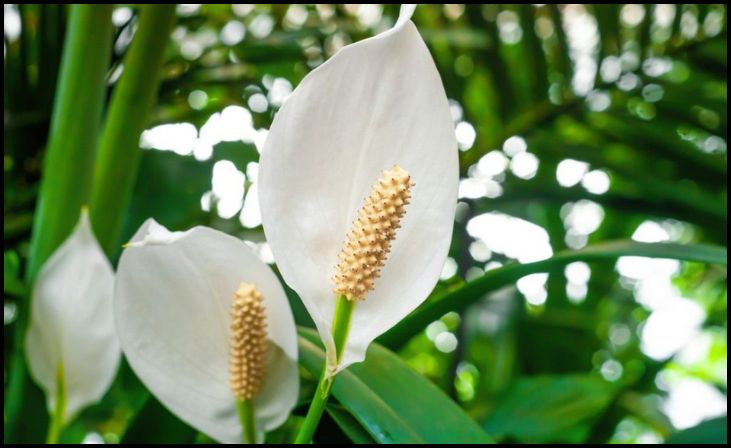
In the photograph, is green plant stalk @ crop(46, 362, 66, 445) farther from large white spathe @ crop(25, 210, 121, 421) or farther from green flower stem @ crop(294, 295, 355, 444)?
green flower stem @ crop(294, 295, 355, 444)

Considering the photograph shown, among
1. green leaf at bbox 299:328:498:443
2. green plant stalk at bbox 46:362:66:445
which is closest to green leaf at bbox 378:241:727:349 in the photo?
green leaf at bbox 299:328:498:443

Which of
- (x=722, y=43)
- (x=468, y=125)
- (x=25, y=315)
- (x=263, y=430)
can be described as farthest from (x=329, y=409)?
(x=722, y=43)

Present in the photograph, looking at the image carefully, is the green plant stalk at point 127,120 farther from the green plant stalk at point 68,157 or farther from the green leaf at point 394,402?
the green leaf at point 394,402

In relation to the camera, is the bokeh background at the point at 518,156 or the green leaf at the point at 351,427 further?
the bokeh background at the point at 518,156

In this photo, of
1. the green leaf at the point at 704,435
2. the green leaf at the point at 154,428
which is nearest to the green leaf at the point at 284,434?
the green leaf at the point at 154,428

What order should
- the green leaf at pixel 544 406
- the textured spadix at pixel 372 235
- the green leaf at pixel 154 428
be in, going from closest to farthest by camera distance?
the textured spadix at pixel 372 235, the green leaf at pixel 154 428, the green leaf at pixel 544 406

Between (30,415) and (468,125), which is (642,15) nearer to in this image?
(468,125)
